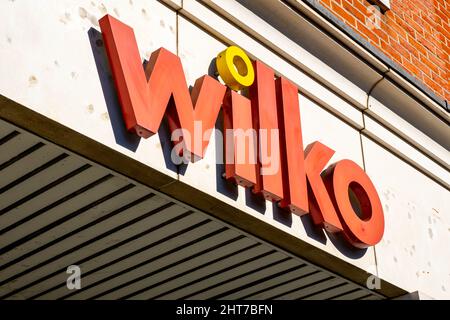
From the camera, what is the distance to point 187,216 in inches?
284

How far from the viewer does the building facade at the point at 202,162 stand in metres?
6.30

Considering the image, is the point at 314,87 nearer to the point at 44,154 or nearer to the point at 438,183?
the point at 438,183

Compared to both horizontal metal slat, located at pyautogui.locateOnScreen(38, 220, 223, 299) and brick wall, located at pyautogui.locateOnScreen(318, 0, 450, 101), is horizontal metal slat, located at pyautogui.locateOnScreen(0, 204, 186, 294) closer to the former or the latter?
horizontal metal slat, located at pyautogui.locateOnScreen(38, 220, 223, 299)

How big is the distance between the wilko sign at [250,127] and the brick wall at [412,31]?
1.76 m

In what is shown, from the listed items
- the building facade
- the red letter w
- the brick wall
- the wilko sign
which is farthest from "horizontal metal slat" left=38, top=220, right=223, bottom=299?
the brick wall

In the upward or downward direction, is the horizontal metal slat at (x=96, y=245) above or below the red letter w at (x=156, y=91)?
below

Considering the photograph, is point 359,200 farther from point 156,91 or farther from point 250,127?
point 156,91

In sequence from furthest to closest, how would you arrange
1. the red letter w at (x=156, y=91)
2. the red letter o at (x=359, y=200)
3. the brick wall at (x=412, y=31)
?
the brick wall at (x=412, y=31), the red letter o at (x=359, y=200), the red letter w at (x=156, y=91)

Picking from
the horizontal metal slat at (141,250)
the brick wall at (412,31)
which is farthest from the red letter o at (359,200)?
the brick wall at (412,31)

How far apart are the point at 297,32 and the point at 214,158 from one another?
185 cm

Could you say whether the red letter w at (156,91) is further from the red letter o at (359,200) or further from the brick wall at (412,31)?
the brick wall at (412,31)

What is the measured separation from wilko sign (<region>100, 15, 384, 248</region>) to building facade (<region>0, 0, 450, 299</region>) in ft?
0.17

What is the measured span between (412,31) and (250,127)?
3795 mm

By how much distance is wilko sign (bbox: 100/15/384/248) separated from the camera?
6.59 meters
